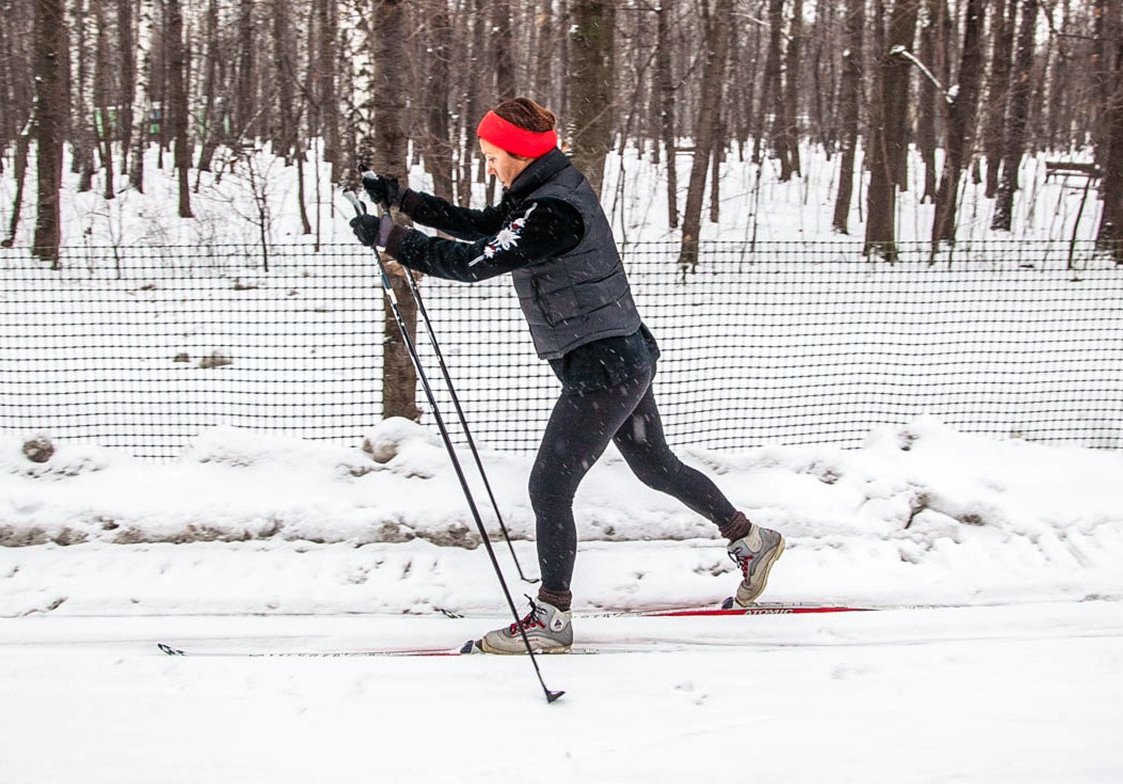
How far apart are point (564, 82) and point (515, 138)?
697 inches

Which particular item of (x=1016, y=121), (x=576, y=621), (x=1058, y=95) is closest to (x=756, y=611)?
(x=576, y=621)

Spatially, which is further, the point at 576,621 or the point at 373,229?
the point at 576,621

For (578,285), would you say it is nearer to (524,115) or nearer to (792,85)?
(524,115)

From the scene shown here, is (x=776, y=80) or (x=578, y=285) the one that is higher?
(x=776, y=80)

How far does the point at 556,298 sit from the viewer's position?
3340 mm

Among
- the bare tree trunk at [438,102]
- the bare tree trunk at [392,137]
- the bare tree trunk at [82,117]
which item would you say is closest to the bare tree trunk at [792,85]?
the bare tree trunk at [438,102]

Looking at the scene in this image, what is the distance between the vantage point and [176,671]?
3482 millimetres

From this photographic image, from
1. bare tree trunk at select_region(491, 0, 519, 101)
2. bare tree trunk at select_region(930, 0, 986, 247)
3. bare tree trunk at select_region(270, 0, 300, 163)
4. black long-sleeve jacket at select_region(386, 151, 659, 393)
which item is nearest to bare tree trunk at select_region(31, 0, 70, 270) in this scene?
bare tree trunk at select_region(270, 0, 300, 163)

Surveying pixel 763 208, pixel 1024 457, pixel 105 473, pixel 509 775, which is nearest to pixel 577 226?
pixel 509 775

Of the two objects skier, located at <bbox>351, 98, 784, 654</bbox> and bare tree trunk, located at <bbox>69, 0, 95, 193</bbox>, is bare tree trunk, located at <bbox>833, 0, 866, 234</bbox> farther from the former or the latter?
bare tree trunk, located at <bbox>69, 0, 95, 193</bbox>

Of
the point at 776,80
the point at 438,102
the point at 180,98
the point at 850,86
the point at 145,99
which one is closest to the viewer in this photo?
the point at 438,102

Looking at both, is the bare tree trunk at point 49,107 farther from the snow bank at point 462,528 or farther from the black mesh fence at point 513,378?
the snow bank at point 462,528

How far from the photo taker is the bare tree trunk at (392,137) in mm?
5230

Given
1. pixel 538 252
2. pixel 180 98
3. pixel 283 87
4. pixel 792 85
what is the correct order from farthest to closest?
1. pixel 792 85
2. pixel 283 87
3. pixel 180 98
4. pixel 538 252
